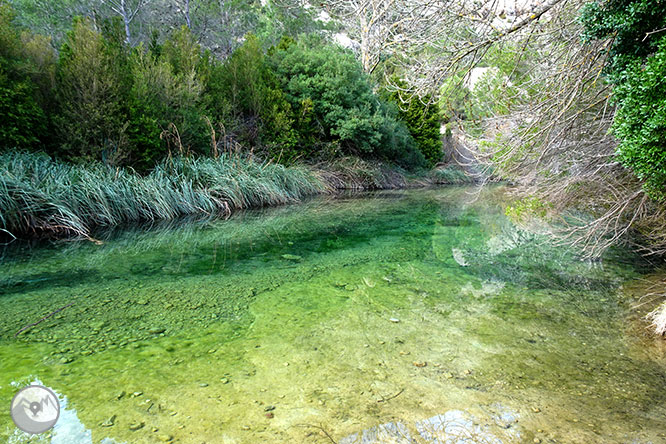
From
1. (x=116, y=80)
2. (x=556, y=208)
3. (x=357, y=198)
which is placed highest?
(x=116, y=80)

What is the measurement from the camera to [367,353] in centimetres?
204

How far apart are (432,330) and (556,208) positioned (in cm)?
250

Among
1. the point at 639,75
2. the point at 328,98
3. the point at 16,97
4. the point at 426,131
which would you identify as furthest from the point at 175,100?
the point at 426,131

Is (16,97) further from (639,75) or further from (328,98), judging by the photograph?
(328,98)

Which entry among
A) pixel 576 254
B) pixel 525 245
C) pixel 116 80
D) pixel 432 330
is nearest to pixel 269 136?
pixel 116 80

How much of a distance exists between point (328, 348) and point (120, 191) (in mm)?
5426

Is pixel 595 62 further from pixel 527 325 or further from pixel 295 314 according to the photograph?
pixel 295 314

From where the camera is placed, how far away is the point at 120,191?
241 inches

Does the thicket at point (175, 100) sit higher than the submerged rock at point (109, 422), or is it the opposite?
the thicket at point (175, 100)

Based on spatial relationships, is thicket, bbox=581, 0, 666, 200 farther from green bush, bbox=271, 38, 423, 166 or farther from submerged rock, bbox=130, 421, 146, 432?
green bush, bbox=271, 38, 423, 166

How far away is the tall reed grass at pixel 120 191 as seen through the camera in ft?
16.4

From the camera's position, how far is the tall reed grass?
5004 millimetres

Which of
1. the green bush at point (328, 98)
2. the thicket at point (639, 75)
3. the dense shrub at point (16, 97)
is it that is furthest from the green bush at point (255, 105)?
the thicket at point (639, 75)

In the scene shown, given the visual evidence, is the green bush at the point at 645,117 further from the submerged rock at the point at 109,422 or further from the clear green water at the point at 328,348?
the submerged rock at the point at 109,422
